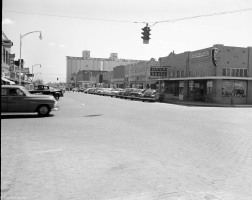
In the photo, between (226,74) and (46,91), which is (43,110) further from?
(226,74)

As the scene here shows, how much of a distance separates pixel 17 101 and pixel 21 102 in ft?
0.71

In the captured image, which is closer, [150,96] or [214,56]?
[214,56]

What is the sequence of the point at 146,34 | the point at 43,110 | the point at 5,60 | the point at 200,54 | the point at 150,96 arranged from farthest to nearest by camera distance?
the point at 5,60, the point at 200,54, the point at 150,96, the point at 146,34, the point at 43,110

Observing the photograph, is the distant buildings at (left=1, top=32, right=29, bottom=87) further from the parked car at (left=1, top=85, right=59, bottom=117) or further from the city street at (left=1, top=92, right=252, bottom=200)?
the city street at (left=1, top=92, right=252, bottom=200)

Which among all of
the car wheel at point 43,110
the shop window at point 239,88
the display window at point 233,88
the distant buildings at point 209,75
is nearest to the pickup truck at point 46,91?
the car wheel at point 43,110

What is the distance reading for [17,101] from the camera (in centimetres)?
1633

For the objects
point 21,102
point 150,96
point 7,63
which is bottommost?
point 150,96

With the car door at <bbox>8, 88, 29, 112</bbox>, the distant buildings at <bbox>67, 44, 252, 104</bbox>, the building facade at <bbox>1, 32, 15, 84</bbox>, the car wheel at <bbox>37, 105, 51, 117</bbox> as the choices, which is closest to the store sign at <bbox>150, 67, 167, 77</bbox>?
the distant buildings at <bbox>67, 44, 252, 104</bbox>

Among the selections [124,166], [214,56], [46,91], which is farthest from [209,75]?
[124,166]

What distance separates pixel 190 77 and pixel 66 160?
3785cm

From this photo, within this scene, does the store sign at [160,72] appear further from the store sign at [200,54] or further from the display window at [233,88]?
the display window at [233,88]

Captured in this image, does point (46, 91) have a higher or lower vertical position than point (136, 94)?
higher

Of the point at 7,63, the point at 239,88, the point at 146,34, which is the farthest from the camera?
the point at 7,63

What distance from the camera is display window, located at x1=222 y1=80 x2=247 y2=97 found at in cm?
3834
